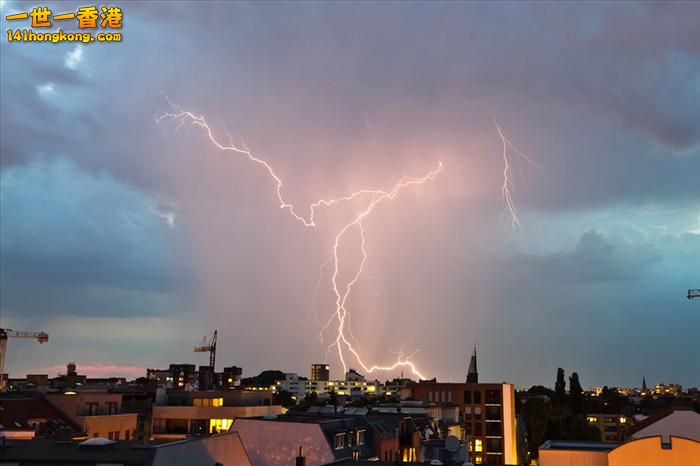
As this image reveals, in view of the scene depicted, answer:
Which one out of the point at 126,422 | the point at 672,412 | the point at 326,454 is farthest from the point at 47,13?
the point at 672,412

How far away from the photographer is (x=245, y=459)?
2914 centimetres

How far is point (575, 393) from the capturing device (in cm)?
13462

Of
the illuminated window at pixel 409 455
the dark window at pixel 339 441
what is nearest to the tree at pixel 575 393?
the illuminated window at pixel 409 455

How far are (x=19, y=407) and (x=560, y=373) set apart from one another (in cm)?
11130

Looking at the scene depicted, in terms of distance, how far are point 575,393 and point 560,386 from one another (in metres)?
4.08

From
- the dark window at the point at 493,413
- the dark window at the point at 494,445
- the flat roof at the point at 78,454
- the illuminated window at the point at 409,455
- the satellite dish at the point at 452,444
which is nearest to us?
the flat roof at the point at 78,454

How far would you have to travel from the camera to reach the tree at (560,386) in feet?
451

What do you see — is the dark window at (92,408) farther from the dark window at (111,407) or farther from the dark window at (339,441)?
the dark window at (339,441)

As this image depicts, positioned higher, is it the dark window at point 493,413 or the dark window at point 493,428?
the dark window at point 493,413

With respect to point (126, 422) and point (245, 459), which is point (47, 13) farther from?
point (126, 422)

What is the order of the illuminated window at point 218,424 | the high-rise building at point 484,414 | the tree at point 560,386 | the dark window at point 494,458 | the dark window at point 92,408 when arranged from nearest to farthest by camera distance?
the dark window at point 92,408 < the illuminated window at point 218,424 < the dark window at point 494,458 < the high-rise building at point 484,414 < the tree at point 560,386

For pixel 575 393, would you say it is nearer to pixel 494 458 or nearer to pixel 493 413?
pixel 493 413

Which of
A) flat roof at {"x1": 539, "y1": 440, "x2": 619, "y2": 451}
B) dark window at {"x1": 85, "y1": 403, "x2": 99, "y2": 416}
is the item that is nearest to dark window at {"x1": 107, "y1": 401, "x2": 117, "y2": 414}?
dark window at {"x1": 85, "y1": 403, "x2": 99, "y2": 416}

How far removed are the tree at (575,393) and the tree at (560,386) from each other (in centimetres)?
242
